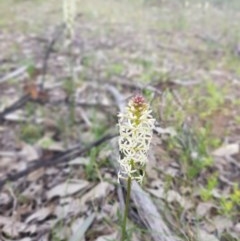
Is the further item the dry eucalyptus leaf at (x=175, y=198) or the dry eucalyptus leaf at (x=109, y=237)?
the dry eucalyptus leaf at (x=175, y=198)

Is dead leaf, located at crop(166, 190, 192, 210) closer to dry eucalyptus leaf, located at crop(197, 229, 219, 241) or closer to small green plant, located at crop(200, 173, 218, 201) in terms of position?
small green plant, located at crop(200, 173, 218, 201)

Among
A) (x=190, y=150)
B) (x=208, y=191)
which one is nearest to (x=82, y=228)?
(x=208, y=191)

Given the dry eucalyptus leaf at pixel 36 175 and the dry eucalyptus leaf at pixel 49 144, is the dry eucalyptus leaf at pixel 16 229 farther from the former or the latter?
the dry eucalyptus leaf at pixel 49 144

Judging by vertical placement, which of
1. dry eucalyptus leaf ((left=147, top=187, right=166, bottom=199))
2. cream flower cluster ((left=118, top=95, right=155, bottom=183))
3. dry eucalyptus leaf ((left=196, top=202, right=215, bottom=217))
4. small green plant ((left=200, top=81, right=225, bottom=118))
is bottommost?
small green plant ((left=200, top=81, right=225, bottom=118))

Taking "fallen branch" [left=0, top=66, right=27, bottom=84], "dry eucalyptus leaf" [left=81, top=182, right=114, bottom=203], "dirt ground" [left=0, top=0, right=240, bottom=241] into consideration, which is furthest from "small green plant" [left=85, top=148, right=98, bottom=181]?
"fallen branch" [left=0, top=66, right=27, bottom=84]

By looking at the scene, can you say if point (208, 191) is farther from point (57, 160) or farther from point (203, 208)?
point (57, 160)

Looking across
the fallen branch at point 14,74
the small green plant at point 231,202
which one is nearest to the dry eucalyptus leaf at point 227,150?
the small green plant at point 231,202
